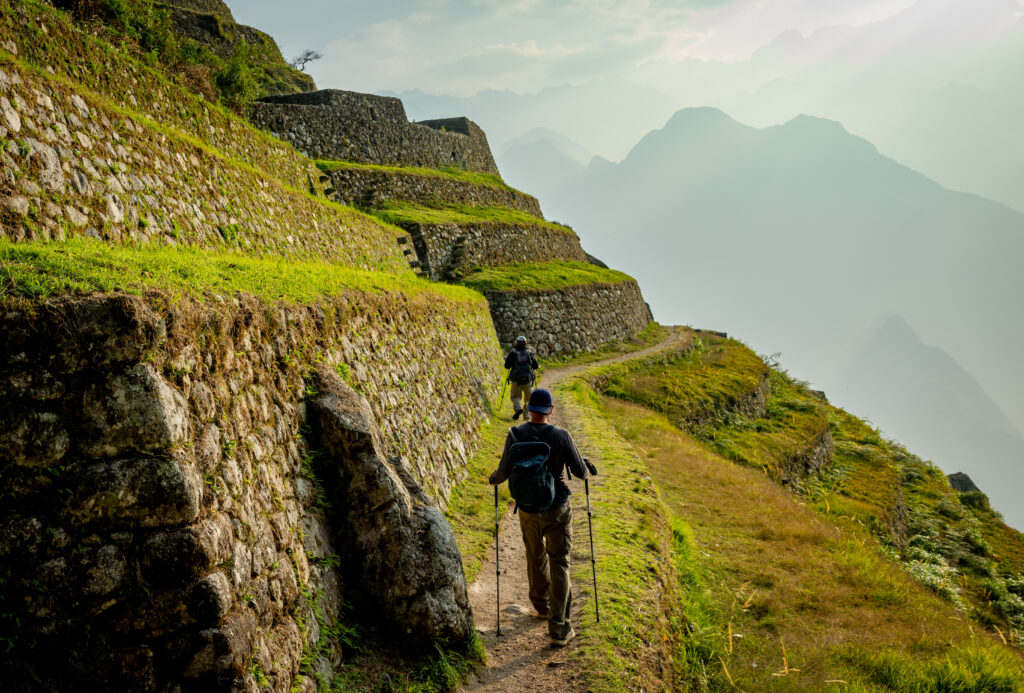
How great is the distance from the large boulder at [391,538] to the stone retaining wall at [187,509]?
2 cm

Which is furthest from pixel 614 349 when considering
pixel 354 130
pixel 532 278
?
pixel 354 130

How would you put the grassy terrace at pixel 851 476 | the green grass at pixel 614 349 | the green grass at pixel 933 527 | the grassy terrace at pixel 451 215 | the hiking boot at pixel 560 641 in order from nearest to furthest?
the hiking boot at pixel 560 641
the green grass at pixel 933 527
the grassy terrace at pixel 851 476
the grassy terrace at pixel 451 215
the green grass at pixel 614 349

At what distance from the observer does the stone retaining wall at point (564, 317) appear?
3116 centimetres

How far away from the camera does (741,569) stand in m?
11.9

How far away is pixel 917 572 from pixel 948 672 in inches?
459

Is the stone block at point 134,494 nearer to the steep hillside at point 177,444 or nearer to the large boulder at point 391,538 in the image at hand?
the steep hillside at point 177,444

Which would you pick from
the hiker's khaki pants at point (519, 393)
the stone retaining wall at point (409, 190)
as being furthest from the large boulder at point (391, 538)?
the stone retaining wall at point (409, 190)

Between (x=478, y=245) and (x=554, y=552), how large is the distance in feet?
98.8

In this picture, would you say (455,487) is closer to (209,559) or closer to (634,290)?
(209,559)

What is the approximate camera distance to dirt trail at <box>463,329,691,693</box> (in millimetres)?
6156

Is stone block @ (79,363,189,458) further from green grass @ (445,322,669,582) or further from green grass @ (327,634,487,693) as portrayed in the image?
green grass @ (445,322,669,582)

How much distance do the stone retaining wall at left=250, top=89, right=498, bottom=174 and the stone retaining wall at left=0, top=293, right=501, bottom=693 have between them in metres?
26.9

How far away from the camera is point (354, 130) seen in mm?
35688

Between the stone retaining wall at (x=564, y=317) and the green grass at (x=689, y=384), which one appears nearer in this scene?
the green grass at (x=689, y=384)
